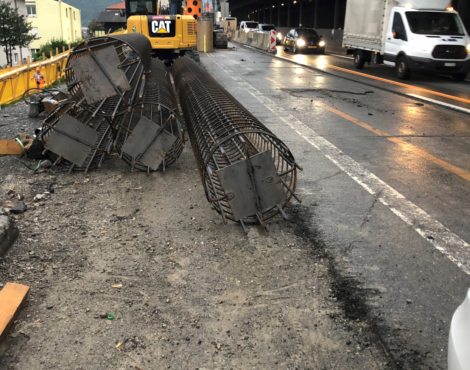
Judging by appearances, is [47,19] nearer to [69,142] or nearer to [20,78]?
[20,78]

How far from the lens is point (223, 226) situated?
4.95 meters

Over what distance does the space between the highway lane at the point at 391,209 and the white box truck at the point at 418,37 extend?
5.51 metres

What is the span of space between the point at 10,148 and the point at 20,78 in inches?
315

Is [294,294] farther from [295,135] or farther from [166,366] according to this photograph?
[295,135]

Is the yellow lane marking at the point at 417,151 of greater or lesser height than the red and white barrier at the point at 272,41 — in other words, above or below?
below

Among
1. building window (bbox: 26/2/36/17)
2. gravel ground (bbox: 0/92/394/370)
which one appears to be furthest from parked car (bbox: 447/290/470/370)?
building window (bbox: 26/2/36/17)

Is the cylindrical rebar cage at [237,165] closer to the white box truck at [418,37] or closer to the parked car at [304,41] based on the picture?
the white box truck at [418,37]

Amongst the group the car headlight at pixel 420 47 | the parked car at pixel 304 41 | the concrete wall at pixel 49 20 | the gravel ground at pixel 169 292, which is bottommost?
the gravel ground at pixel 169 292

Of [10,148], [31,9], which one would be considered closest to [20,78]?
[10,148]

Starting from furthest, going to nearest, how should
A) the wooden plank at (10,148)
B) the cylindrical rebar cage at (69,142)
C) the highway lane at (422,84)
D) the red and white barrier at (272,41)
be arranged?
the red and white barrier at (272,41) < the highway lane at (422,84) < the wooden plank at (10,148) < the cylindrical rebar cage at (69,142)

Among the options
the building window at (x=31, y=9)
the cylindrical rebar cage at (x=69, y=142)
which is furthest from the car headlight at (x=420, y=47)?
the building window at (x=31, y=9)

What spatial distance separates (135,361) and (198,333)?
50cm

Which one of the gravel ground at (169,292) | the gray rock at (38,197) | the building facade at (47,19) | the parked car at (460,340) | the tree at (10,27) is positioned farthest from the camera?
the building facade at (47,19)

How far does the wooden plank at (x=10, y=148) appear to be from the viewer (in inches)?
270
